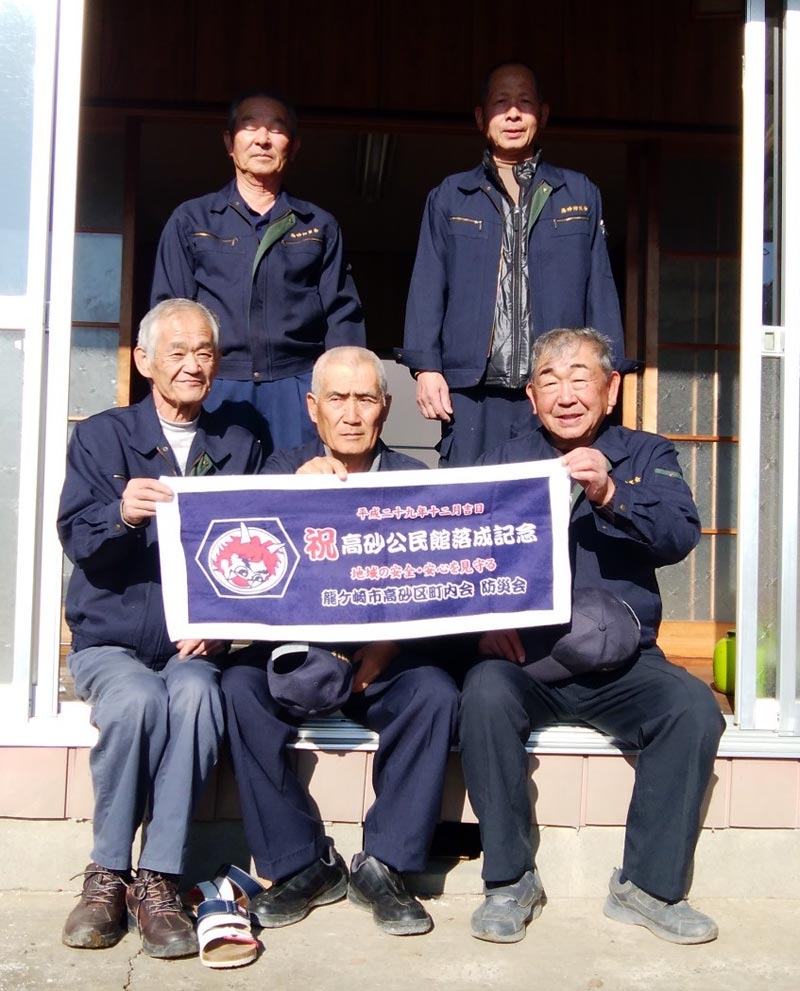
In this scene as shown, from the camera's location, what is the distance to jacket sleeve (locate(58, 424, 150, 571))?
10.4ft

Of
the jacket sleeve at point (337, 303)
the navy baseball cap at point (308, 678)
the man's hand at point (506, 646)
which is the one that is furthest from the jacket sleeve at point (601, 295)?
the navy baseball cap at point (308, 678)

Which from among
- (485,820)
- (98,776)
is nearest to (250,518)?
(98,776)

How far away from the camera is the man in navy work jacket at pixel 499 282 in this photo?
3883 millimetres

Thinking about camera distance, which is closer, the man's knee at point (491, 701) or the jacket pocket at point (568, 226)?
the man's knee at point (491, 701)

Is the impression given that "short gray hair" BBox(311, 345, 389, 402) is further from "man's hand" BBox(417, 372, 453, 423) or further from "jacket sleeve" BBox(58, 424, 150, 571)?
"jacket sleeve" BBox(58, 424, 150, 571)

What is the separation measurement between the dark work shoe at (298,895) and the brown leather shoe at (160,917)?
23cm

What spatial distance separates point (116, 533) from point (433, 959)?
1.34 m

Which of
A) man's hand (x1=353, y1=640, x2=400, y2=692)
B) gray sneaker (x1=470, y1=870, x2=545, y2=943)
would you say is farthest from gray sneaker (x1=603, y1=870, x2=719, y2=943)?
man's hand (x1=353, y1=640, x2=400, y2=692)

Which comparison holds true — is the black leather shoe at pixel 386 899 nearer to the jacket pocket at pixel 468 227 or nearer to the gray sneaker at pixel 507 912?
the gray sneaker at pixel 507 912

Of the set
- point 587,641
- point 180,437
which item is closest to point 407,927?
point 587,641

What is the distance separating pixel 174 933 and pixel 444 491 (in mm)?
1314

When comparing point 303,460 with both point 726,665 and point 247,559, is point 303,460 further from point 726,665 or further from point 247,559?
point 726,665

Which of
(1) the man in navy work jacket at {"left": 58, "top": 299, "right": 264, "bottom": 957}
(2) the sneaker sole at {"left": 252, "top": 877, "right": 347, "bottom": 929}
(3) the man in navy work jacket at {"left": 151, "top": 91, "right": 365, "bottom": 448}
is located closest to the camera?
(1) the man in navy work jacket at {"left": 58, "top": 299, "right": 264, "bottom": 957}

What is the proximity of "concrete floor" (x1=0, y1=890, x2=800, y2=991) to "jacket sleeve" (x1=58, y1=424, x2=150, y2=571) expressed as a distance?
961 millimetres
